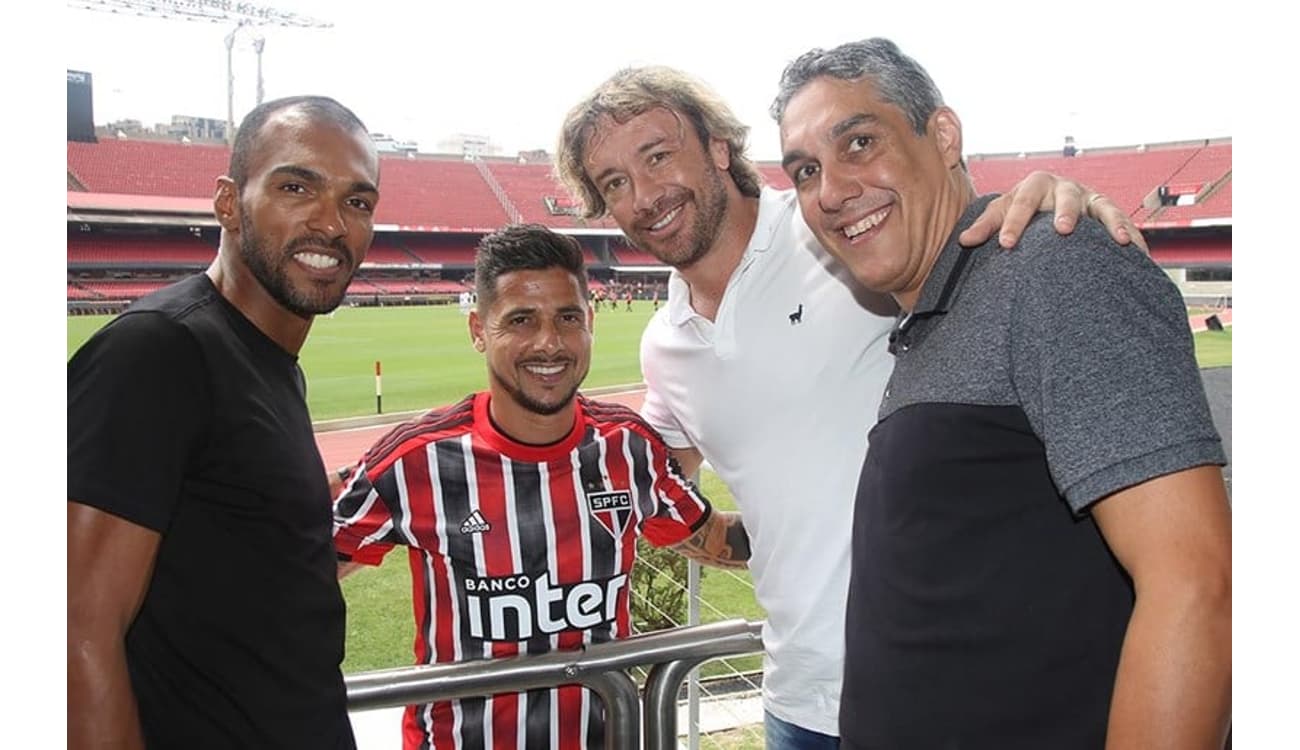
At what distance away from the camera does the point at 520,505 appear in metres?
1.79

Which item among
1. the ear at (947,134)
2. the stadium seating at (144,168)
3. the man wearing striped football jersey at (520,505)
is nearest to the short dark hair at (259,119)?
the man wearing striped football jersey at (520,505)

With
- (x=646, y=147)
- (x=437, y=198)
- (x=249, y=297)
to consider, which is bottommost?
(x=249, y=297)

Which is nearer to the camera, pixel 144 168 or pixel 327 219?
pixel 327 219

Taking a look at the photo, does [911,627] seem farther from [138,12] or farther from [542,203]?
[542,203]

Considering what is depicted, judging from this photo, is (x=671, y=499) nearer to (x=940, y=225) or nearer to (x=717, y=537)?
(x=717, y=537)

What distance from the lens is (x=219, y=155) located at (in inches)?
1302

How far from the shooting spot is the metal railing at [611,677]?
4.71 feet

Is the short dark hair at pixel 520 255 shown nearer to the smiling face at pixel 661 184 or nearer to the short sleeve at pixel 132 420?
the smiling face at pixel 661 184

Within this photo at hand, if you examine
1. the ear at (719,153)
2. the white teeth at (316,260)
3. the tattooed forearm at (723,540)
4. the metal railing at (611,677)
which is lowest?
the metal railing at (611,677)

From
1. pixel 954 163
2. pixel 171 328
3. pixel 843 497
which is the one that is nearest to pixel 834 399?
pixel 843 497

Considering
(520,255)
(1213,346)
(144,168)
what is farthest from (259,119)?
(144,168)

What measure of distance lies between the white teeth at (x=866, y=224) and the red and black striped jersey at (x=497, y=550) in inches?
30.9

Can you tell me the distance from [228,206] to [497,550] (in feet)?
2.49

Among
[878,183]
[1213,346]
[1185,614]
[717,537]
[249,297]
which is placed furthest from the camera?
[1213,346]
